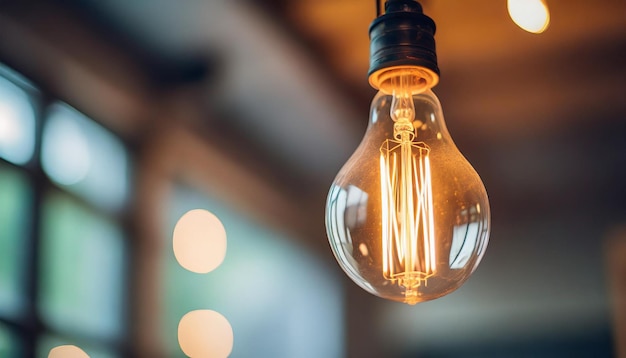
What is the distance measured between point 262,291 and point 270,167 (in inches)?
13.8

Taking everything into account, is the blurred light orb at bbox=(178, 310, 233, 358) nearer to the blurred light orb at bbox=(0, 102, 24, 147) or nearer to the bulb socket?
the blurred light orb at bbox=(0, 102, 24, 147)

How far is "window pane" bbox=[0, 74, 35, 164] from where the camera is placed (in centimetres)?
159

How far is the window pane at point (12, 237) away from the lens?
1.52 metres

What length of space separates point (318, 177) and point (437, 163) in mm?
1434

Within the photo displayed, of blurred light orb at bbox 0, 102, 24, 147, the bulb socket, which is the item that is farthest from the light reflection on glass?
blurred light orb at bbox 0, 102, 24, 147

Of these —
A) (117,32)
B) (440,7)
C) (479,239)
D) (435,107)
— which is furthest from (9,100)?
(479,239)

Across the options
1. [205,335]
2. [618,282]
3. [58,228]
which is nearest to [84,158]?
[58,228]

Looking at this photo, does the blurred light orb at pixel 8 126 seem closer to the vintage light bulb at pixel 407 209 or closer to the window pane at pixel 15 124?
the window pane at pixel 15 124

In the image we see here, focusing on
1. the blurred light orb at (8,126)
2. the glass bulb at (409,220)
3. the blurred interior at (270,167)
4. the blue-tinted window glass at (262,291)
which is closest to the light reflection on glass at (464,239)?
the glass bulb at (409,220)

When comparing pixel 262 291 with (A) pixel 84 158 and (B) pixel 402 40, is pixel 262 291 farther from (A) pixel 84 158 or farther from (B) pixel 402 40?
(B) pixel 402 40

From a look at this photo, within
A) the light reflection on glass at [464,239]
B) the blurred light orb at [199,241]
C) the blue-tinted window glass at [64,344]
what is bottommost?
the light reflection on glass at [464,239]

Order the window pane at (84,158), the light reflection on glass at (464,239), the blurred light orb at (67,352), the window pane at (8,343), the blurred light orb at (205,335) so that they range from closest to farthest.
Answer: the light reflection on glass at (464,239)
the window pane at (8,343)
the blurred light orb at (67,352)
the window pane at (84,158)
the blurred light orb at (205,335)

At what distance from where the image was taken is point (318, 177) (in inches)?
89.7

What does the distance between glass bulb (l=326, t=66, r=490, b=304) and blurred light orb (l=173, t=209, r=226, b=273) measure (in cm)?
127
